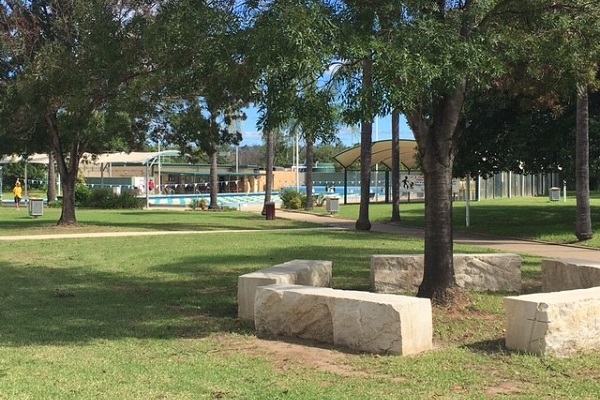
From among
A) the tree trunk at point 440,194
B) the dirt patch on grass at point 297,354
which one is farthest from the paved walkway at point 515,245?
the dirt patch on grass at point 297,354

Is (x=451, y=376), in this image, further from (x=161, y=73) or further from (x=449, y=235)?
(x=161, y=73)

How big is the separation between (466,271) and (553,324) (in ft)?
12.0

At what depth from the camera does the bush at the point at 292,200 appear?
37.0 meters

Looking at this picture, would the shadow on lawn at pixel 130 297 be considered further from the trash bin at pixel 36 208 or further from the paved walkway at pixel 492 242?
the trash bin at pixel 36 208

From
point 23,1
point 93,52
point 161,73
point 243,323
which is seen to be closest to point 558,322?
point 243,323

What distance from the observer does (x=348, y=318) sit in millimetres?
6223

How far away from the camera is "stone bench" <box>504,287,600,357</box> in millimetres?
5738

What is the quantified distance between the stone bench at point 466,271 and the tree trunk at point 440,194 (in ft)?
4.11

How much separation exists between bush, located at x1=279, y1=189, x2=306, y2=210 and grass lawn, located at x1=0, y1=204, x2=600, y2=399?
24.7m

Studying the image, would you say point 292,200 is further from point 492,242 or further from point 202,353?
point 202,353

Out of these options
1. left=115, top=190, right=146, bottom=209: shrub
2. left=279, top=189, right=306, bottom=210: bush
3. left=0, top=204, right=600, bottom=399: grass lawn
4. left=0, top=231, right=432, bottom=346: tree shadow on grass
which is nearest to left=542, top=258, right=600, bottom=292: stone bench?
left=0, top=204, right=600, bottom=399: grass lawn

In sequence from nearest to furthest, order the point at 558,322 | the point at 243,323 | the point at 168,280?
1. the point at 558,322
2. the point at 243,323
3. the point at 168,280

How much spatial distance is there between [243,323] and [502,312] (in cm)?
314

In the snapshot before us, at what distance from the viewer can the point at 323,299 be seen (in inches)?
256
